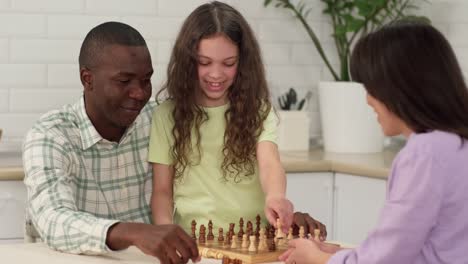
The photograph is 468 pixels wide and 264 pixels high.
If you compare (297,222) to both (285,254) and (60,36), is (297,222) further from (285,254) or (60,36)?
(60,36)

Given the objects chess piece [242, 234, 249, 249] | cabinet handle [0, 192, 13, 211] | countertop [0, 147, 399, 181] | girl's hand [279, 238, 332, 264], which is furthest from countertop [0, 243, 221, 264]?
countertop [0, 147, 399, 181]

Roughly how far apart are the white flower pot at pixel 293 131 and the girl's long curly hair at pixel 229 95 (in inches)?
57.1

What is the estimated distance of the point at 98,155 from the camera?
2.73 meters

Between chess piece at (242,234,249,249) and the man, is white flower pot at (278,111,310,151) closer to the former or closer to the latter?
the man

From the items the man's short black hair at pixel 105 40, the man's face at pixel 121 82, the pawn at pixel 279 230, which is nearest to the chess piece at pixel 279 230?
the pawn at pixel 279 230

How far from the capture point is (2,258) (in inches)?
89.7

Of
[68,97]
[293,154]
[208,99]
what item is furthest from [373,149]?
[208,99]

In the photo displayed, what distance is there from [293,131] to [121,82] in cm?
176

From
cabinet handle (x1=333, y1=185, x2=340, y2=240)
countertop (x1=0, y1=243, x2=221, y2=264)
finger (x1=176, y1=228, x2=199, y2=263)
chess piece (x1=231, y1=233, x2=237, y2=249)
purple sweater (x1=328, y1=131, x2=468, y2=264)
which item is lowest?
cabinet handle (x1=333, y1=185, x2=340, y2=240)

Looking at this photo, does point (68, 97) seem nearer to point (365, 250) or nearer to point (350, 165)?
point (350, 165)

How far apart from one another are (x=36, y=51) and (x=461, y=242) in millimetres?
2557

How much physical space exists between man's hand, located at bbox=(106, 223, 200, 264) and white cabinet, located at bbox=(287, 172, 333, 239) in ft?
5.78

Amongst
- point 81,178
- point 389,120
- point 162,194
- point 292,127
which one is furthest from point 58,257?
point 292,127

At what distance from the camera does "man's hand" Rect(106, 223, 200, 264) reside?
2123 millimetres
